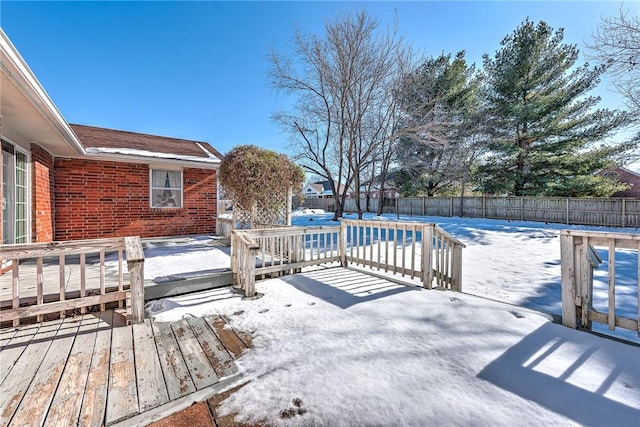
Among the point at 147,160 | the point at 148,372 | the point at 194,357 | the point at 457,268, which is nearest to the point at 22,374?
the point at 148,372

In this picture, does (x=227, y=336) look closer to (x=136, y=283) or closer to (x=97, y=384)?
(x=97, y=384)

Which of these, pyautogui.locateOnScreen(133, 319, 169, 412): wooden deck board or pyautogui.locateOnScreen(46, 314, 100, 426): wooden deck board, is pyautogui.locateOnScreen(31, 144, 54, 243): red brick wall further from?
pyautogui.locateOnScreen(133, 319, 169, 412): wooden deck board

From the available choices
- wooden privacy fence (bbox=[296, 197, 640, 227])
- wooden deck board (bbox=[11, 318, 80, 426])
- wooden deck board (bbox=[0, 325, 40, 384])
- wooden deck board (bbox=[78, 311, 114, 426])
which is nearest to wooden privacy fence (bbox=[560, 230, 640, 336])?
wooden deck board (bbox=[78, 311, 114, 426])

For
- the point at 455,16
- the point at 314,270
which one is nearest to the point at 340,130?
the point at 455,16

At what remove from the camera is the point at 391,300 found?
3613mm

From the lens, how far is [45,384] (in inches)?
74.5

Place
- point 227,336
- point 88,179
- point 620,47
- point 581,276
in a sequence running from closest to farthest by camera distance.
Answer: point 227,336, point 581,276, point 88,179, point 620,47

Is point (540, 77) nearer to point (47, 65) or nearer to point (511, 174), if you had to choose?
point (511, 174)

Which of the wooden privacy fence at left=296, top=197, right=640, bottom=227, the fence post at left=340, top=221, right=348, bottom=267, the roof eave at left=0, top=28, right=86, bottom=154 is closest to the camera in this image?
the roof eave at left=0, top=28, right=86, bottom=154

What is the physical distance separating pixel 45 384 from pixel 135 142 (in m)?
8.31

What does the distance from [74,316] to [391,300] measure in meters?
3.84

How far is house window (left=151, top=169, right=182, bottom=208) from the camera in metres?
7.80

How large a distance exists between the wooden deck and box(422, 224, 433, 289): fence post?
291 cm

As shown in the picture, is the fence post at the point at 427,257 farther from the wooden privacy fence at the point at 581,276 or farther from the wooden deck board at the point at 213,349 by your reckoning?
the wooden deck board at the point at 213,349
